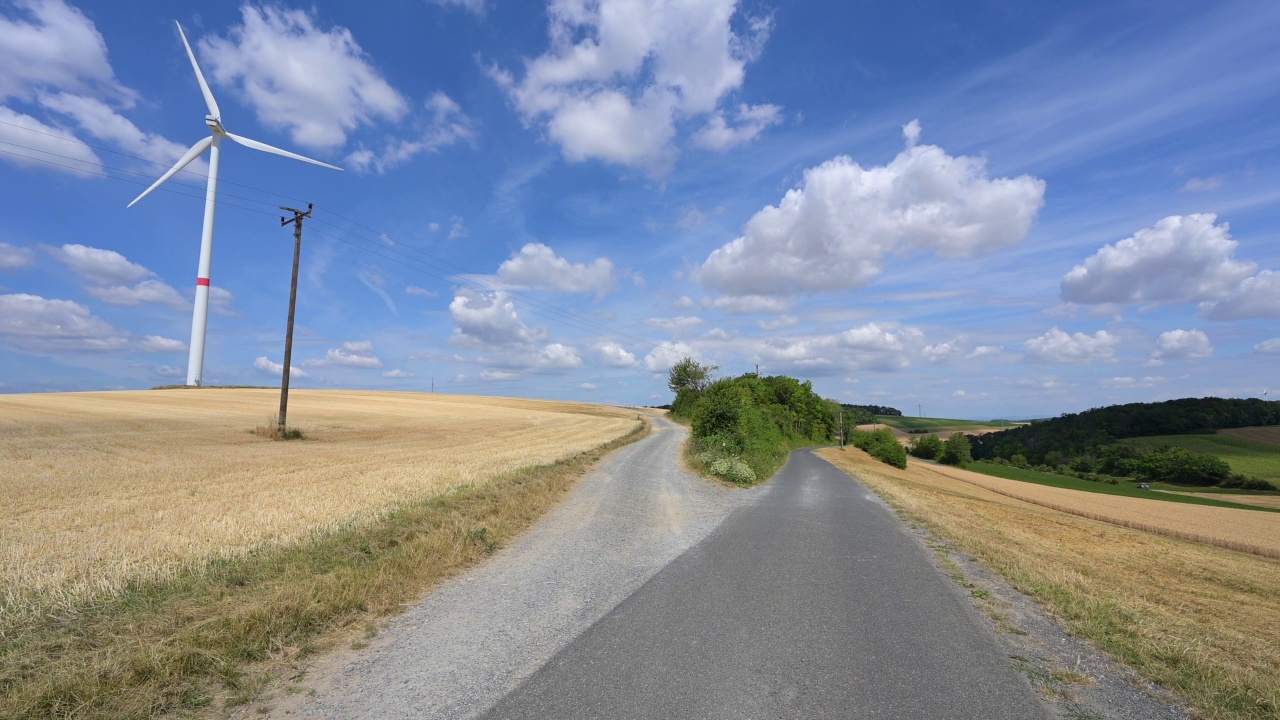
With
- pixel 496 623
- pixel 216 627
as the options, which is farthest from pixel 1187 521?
pixel 216 627

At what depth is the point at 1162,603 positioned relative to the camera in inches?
376

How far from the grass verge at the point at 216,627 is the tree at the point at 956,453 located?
4368 inches

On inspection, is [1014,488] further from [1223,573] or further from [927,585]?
[927,585]

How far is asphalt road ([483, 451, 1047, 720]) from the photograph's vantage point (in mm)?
4445

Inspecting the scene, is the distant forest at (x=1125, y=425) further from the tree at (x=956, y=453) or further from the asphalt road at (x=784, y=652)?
the asphalt road at (x=784, y=652)

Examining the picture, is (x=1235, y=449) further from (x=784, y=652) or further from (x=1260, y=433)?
(x=784, y=652)

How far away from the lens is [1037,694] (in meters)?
4.71

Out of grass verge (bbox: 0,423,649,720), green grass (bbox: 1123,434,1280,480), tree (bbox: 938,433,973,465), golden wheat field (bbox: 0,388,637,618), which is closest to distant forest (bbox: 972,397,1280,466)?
green grass (bbox: 1123,434,1280,480)

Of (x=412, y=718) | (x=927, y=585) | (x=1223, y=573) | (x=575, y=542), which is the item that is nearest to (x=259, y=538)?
(x=575, y=542)

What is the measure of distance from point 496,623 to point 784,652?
124 inches

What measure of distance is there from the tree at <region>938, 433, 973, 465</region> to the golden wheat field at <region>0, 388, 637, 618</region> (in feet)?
301

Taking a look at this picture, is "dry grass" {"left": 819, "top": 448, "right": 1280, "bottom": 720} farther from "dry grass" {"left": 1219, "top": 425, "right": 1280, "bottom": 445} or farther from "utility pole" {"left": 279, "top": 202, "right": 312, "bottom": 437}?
"dry grass" {"left": 1219, "top": 425, "right": 1280, "bottom": 445}

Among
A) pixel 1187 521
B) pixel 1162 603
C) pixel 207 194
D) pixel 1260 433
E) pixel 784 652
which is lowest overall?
pixel 1187 521

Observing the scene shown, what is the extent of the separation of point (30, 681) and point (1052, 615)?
10.3 metres
